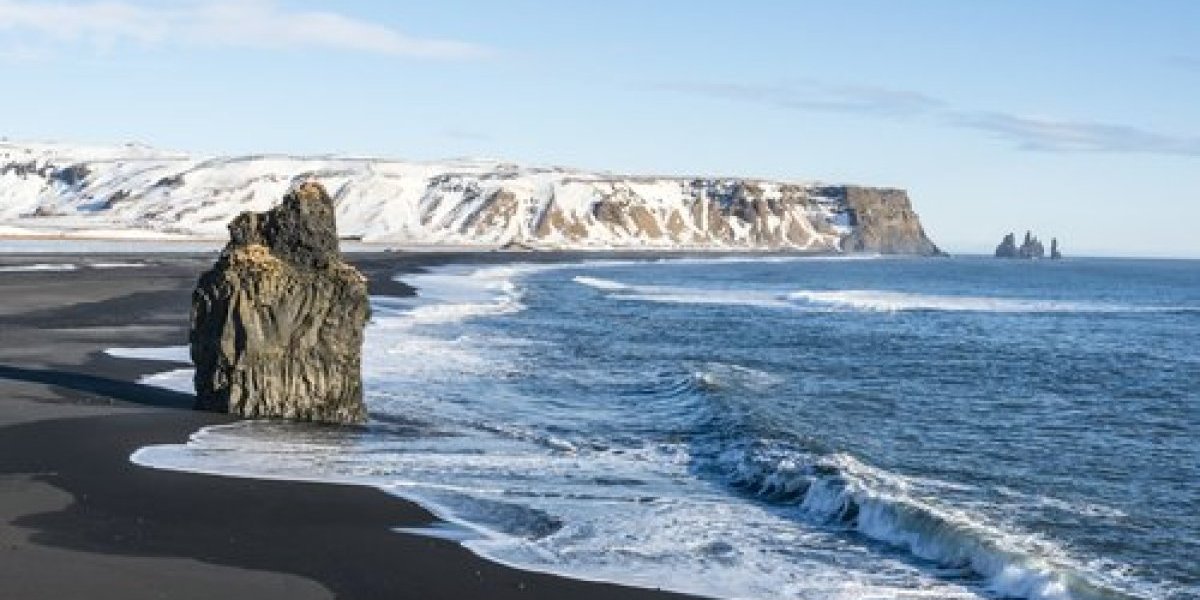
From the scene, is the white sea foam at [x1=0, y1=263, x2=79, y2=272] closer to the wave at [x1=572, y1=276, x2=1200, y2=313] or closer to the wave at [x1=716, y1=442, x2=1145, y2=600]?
the wave at [x1=572, y1=276, x2=1200, y2=313]

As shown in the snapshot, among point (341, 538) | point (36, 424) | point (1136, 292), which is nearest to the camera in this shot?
point (341, 538)

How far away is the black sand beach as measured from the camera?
41.4ft

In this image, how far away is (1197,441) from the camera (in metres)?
25.5

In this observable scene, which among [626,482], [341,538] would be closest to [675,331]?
[626,482]

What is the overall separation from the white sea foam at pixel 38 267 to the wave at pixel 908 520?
Answer: 187ft

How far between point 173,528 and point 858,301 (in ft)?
231

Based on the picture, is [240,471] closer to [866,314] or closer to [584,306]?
[584,306]

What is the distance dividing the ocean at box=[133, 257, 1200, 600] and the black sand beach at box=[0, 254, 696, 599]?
76 centimetres

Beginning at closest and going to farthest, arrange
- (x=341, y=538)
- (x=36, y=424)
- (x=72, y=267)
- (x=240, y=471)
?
1. (x=341, y=538)
2. (x=240, y=471)
3. (x=36, y=424)
4. (x=72, y=267)

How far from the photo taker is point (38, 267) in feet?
243

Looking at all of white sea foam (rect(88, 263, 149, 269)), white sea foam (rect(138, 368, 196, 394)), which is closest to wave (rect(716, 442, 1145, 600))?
white sea foam (rect(138, 368, 196, 394))

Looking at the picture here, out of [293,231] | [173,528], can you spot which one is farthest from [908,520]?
[293,231]

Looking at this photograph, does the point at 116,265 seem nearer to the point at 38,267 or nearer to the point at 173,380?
the point at 38,267

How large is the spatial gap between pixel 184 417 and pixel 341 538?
9.22 meters
